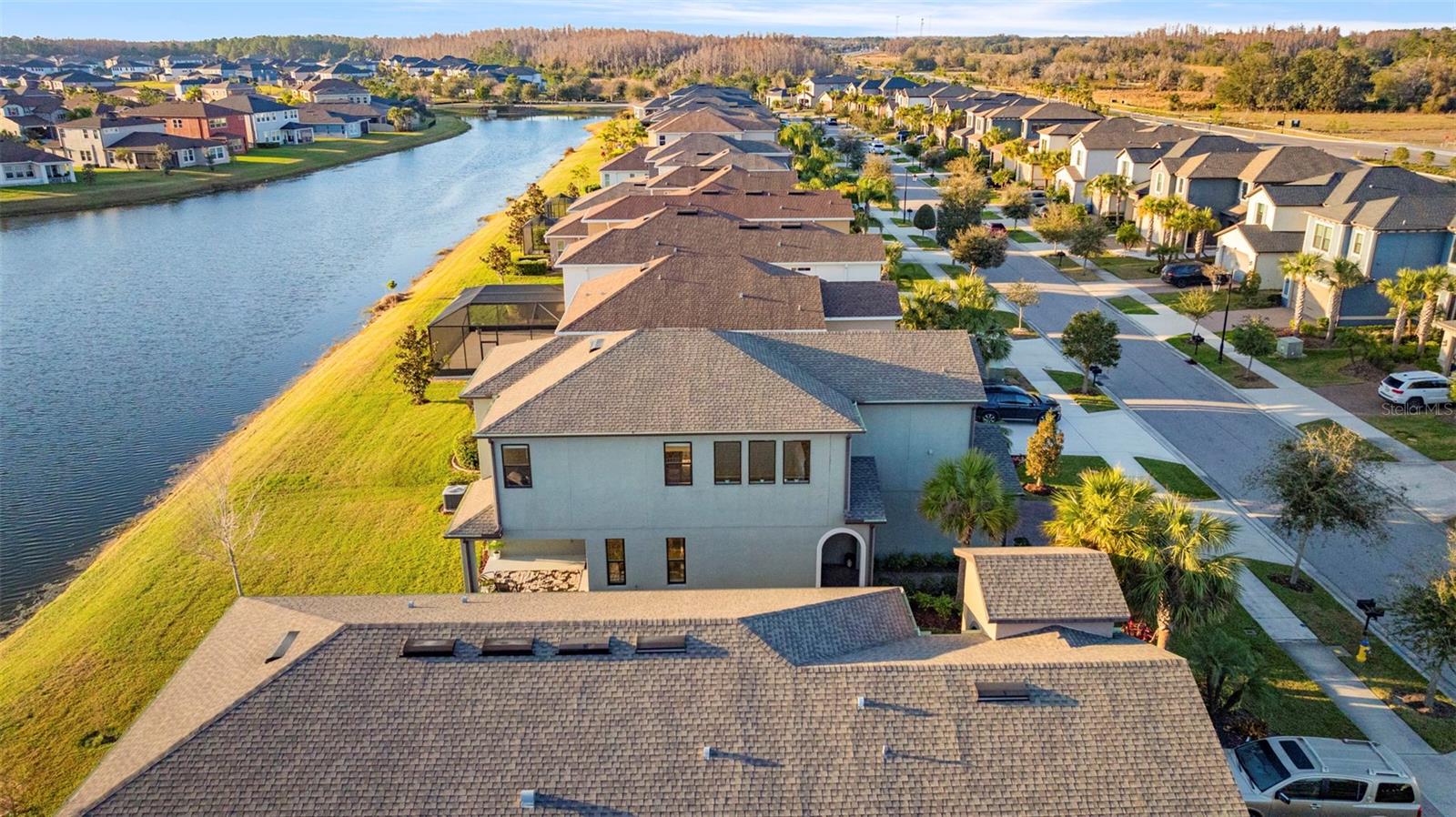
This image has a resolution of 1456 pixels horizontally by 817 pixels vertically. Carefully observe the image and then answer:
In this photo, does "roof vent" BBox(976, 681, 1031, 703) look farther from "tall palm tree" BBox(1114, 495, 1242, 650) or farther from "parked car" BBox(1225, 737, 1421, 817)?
"tall palm tree" BBox(1114, 495, 1242, 650)

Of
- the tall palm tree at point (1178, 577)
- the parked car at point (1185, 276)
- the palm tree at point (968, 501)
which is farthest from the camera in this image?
the parked car at point (1185, 276)

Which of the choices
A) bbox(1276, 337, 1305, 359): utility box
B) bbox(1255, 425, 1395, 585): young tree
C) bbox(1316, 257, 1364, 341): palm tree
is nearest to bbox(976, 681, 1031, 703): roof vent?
bbox(1255, 425, 1395, 585): young tree

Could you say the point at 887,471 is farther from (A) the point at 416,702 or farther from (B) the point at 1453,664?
(A) the point at 416,702

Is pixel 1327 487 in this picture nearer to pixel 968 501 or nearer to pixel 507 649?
pixel 968 501

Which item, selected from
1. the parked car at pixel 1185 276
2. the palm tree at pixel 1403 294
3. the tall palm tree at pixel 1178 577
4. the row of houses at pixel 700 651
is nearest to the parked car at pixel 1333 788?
the tall palm tree at pixel 1178 577

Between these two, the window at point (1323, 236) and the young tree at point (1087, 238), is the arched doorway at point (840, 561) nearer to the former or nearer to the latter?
the window at point (1323, 236)
